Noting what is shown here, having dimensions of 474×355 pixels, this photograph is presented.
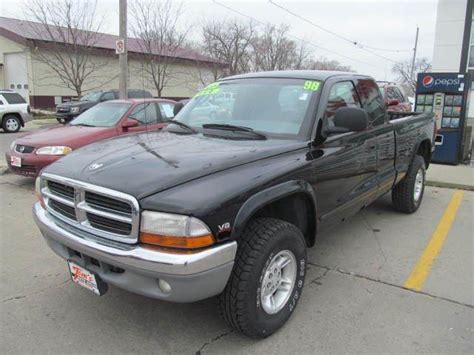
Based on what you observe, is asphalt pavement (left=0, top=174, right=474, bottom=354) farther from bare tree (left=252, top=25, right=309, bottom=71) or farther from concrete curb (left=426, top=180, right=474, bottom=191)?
bare tree (left=252, top=25, right=309, bottom=71)

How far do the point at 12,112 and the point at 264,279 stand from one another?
16357 mm

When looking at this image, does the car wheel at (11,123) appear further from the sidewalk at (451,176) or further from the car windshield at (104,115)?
the sidewalk at (451,176)

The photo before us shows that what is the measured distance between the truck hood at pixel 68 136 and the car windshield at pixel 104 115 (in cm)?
25

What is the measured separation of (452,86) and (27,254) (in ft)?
30.0

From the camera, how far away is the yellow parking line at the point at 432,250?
370 centimetres

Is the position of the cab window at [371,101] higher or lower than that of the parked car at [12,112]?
higher

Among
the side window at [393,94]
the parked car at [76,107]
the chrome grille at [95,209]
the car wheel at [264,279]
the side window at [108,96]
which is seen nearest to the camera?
the chrome grille at [95,209]

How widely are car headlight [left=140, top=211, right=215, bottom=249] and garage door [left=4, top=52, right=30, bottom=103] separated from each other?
92.4 feet

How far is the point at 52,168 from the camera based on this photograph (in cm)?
301

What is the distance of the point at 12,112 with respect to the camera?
16.1 m

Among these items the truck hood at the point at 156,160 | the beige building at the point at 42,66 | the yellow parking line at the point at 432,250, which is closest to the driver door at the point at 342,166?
the truck hood at the point at 156,160

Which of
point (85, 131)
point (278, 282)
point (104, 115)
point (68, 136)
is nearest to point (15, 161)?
point (68, 136)

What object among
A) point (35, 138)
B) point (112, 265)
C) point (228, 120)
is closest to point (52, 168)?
point (112, 265)

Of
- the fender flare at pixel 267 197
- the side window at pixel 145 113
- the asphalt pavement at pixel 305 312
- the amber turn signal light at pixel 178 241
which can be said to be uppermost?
the side window at pixel 145 113
